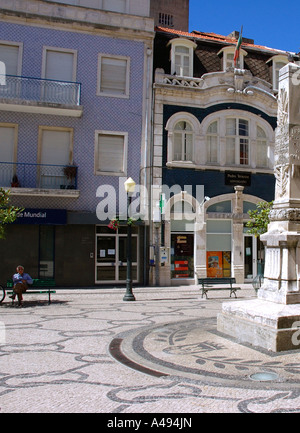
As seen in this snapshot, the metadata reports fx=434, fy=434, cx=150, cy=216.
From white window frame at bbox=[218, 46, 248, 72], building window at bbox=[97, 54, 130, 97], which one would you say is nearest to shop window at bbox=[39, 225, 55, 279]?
building window at bbox=[97, 54, 130, 97]

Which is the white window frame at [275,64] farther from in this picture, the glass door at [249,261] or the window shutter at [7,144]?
the window shutter at [7,144]

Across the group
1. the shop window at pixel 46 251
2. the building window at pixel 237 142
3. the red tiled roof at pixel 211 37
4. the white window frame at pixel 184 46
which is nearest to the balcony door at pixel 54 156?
the shop window at pixel 46 251

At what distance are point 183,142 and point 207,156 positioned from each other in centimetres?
139

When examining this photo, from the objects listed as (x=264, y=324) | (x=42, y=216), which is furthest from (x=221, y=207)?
(x=264, y=324)

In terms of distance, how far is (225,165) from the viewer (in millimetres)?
21219

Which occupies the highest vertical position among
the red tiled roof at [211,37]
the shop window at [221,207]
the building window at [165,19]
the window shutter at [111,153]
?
the building window at [165,19]

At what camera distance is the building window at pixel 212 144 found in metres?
21.3

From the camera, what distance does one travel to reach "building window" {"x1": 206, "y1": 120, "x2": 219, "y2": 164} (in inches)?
838

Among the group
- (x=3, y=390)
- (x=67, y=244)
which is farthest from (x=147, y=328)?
(x=67, y=244)

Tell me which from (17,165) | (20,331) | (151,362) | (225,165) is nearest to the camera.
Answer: (151,362)

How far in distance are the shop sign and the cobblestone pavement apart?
11.5 metres
